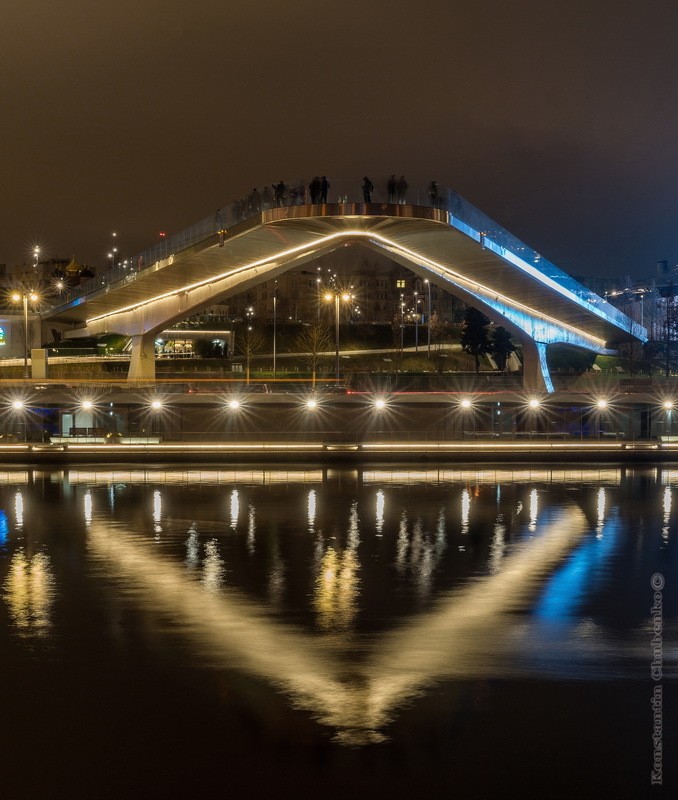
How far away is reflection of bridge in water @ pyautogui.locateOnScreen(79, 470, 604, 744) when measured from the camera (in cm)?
1163

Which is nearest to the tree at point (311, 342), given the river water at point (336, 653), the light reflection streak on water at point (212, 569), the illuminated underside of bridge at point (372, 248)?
the illuminated underside of bridge at point (372, 248)

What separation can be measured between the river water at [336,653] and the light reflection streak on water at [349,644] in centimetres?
4

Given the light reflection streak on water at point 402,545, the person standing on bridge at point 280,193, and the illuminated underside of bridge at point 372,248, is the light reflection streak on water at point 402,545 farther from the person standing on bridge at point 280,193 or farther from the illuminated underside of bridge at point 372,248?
the person standing on bridge at point 280,193

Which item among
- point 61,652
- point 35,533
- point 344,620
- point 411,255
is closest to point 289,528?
point 35,533

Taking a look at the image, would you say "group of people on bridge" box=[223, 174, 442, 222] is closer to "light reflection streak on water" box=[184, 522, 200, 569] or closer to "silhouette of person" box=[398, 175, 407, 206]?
"silhouette of person" box=[398, 175, 407, 206]

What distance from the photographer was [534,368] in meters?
49.5

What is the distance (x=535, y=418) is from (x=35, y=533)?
24.3 meters

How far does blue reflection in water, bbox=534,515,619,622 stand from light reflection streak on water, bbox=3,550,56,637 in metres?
7.07

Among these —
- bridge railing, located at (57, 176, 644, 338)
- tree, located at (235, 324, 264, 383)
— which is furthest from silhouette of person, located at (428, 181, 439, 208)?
tree, located at (235, 324, 264, 383)

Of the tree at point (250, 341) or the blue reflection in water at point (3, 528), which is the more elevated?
the tree at point (250, 341)

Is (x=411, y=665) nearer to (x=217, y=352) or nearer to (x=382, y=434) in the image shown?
(x=382, y=434)

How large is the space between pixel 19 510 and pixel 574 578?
44.9 feet

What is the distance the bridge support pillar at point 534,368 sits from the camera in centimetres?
4900

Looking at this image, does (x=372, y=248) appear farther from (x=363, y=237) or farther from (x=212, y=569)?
(x=212, y=569)
